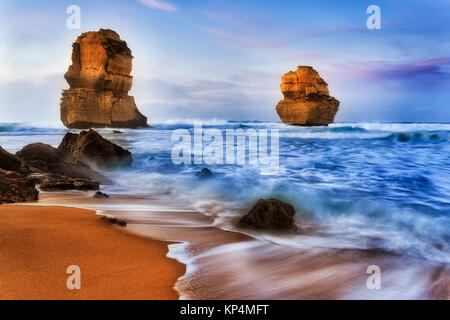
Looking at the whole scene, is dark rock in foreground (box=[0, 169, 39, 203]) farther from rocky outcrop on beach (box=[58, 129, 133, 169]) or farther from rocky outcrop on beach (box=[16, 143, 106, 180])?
rocky outcrop on beach (box=[58, 129, 133, 169])

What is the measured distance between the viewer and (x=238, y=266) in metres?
2.90

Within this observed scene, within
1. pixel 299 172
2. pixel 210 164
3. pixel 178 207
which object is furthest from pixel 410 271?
pixel 210 164

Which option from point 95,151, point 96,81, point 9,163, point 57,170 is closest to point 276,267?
point 9,163

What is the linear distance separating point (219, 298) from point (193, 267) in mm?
540

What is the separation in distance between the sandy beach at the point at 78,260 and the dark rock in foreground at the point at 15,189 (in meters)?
0.56

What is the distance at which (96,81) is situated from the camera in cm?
3781

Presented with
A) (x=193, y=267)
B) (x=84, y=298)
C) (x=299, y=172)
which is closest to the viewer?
(x=84, y=298)

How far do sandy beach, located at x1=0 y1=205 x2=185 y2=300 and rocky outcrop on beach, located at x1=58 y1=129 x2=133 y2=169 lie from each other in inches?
198

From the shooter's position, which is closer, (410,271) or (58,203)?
(410,271)

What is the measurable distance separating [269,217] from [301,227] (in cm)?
64

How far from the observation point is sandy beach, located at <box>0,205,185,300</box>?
Answer: 2.18 m

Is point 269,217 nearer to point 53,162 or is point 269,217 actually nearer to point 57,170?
point 57,170

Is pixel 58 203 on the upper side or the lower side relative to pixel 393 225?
upper

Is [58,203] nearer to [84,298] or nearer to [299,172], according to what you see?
[84,298]
